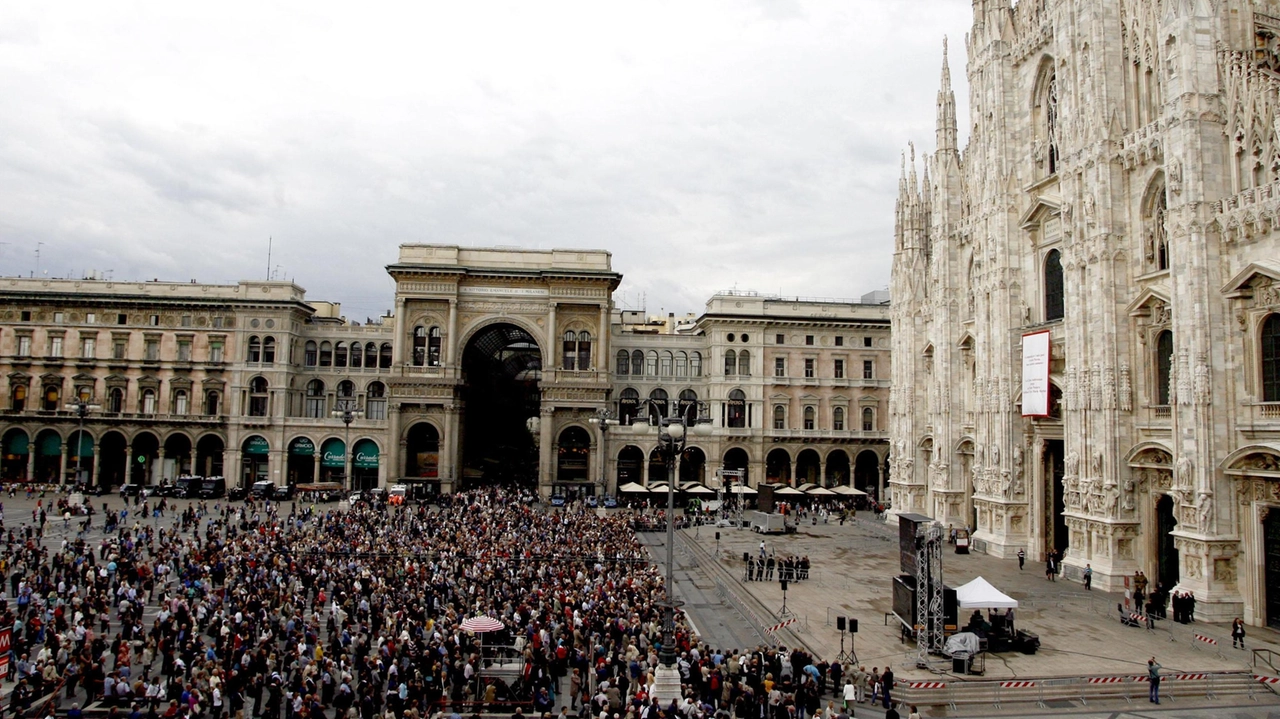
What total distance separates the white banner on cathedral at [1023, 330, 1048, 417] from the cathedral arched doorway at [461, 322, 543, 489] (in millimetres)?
38871

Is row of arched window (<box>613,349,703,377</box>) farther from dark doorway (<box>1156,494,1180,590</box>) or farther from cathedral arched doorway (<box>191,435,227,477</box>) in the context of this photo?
dark doorway (<box>1156,494,1180,590</box>)

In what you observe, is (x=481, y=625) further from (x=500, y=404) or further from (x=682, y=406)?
(x=500, y=404)

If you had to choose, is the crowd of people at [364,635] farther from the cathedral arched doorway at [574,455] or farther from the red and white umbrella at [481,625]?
the cathedral arched doorway at [574,455]

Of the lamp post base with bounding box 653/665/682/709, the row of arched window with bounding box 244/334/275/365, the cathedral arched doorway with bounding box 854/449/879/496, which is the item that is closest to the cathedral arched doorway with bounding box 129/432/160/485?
the row of arched window with bounding box 244/334/275/365

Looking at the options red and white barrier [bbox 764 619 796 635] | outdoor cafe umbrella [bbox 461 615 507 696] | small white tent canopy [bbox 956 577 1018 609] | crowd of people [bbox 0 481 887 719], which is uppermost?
small white tent canopy [bbox 956 577 1018 609]

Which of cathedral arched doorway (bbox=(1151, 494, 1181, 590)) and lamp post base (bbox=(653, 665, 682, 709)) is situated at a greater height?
cathedral arched doorway (bbox=(1151, 494, 1181, 590))

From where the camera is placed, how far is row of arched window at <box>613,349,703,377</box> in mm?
68062

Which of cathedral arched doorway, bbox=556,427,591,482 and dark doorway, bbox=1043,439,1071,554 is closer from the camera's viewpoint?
dark doorway, bbox=1043,439,1071,554

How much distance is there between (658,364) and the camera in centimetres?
6862

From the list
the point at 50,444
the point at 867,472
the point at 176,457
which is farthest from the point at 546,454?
the point at 50,444

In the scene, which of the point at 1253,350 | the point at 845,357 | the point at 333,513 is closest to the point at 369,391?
the point at 333,513

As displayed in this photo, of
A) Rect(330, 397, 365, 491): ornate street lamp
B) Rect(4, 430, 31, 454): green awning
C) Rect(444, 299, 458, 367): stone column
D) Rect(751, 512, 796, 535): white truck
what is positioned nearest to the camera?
Rect(751, 512, 796, 535): white truck

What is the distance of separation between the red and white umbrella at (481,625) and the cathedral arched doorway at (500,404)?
151ft

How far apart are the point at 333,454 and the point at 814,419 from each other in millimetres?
36968
